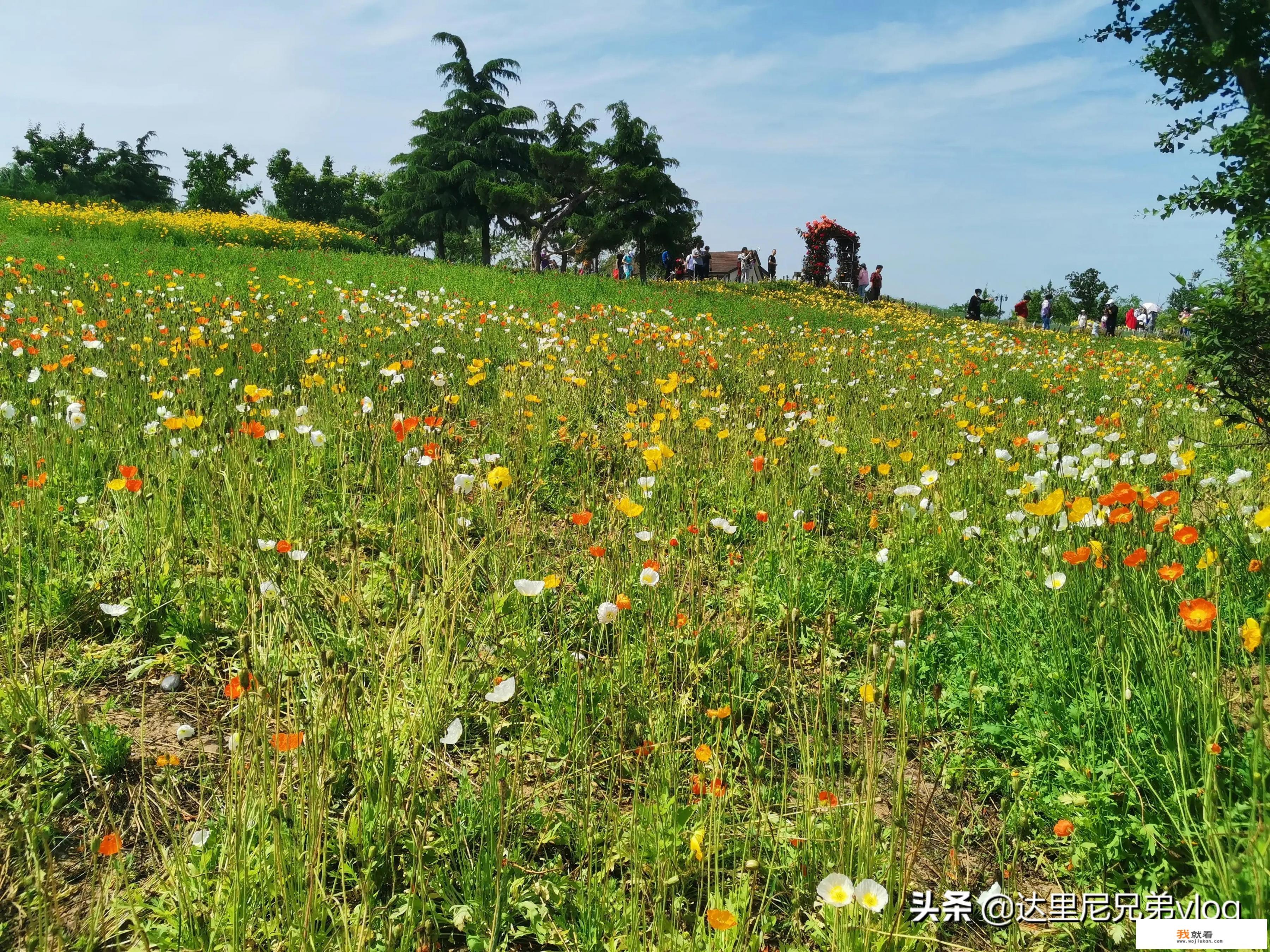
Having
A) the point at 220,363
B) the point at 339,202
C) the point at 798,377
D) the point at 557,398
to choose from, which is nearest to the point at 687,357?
the point at 798,377

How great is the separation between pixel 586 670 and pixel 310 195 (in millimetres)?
66990

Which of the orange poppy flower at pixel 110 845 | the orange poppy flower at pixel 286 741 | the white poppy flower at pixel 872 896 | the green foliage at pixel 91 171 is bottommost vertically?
the white poppy flower at pixel 872 896

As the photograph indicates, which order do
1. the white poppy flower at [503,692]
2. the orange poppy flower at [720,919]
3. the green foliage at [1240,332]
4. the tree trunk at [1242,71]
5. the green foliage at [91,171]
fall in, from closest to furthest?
the orange poppy flower at [720,919] < the white poppy flower at [503,692] < the green foliage at [1240,332] < the tree trunk at [1242,71] < the green foliage at [91,171]

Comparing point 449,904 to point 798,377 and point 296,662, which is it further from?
point 798,377

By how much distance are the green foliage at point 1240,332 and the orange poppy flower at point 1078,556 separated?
280 centimetres

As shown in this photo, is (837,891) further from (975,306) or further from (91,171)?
(91,171)

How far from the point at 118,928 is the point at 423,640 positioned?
3.16 feet

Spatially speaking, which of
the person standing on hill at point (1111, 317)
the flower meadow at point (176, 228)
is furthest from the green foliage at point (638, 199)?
the person standing on hill at point (1111, 317)

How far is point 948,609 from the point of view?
10.4ft

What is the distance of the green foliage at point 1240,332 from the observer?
4.07 meters

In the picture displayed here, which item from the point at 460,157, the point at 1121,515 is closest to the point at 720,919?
the point at 1121,515

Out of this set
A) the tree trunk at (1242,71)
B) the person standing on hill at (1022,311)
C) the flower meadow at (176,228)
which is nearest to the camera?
the tree trunk at (1242,71)

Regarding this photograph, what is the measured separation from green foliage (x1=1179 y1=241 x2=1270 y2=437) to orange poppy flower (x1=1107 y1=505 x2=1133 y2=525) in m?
2.45

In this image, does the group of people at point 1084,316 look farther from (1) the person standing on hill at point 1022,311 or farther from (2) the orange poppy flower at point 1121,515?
(2) the orange poppy flower at point 1121,515
